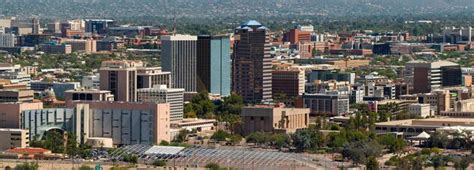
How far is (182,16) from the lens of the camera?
545 ft

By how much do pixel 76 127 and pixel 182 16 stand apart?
11803 cm

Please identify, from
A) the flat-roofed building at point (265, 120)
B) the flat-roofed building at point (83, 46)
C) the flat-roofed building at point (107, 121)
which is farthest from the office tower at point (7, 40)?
the flat-roofed building at point (107, 121)

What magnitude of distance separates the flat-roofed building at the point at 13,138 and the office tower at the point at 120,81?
22.6ft

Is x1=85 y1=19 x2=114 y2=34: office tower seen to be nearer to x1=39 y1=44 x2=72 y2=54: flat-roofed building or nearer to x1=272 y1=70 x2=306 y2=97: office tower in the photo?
x1=39 y1=44 x2=72 y2=54: flat-roofed building

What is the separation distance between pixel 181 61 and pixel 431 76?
9752 millimetres

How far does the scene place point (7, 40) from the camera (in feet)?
332

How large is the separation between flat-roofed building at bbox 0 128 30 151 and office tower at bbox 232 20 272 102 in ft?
58.3

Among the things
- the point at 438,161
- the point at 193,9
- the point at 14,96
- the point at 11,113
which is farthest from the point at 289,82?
the point at 193,9

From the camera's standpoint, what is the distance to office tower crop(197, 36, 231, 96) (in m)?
64.8

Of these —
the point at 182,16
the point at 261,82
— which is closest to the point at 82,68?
the point at 261,82

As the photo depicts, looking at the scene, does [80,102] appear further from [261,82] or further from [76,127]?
→ [261,82]

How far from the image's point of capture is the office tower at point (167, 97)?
53644 mm

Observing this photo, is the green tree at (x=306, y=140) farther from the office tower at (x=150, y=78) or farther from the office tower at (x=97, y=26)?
the office tower at (x=97, y=26)

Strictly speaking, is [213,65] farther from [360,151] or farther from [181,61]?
[360,151]
